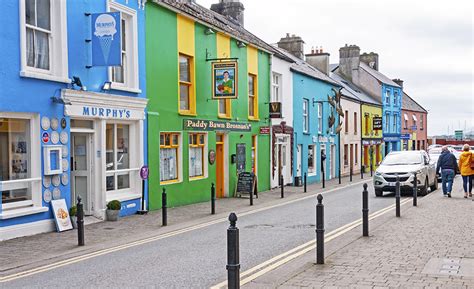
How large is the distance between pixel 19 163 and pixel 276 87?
18.2m

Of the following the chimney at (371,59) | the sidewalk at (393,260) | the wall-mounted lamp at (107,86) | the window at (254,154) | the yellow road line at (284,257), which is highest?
the chimney at (371,59)

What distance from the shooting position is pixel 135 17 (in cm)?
1664

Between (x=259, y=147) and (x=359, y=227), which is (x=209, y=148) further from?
(x=359, y=227)

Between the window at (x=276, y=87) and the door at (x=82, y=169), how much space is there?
15179mm

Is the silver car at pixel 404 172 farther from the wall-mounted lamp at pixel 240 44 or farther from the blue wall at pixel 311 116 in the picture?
the blue wall at pixel 311 116

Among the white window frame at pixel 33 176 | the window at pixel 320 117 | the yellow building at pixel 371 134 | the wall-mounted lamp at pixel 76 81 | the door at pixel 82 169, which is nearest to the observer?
the white window frame at pixel 33 176

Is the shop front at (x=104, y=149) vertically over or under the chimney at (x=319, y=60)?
under

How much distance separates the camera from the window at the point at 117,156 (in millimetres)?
15812

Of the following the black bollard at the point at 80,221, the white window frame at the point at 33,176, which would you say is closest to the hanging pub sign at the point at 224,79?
the white window frame at the point at 33,176

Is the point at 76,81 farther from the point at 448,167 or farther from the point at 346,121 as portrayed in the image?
the point at 346,121

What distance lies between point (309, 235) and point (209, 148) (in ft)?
32.6

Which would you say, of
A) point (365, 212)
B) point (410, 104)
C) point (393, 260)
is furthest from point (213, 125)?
point (410, 104)

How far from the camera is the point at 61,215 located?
13227 millimetres

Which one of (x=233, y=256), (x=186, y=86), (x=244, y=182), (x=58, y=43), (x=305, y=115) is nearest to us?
(x=233, y=256)
